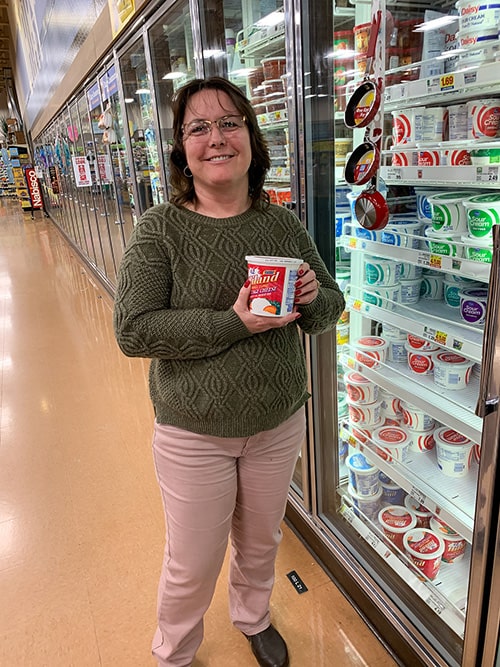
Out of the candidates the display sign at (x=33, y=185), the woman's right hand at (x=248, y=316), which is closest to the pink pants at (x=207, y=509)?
the woman's right hand at (x=248, y=316)

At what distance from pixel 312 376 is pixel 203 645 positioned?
1026 millimetres

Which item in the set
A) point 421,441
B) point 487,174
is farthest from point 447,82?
point 421,441

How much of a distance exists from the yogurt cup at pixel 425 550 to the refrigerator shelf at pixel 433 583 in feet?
0.12

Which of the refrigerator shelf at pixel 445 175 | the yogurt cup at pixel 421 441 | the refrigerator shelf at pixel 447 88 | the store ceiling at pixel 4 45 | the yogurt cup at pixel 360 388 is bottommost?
the yogurt cup at pixel 421 441

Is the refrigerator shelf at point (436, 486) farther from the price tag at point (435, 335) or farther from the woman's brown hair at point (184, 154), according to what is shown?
the woman's brown hair at point (184, 154)

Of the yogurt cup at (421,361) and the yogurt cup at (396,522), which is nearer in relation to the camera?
the yogurt cup at (421,361)

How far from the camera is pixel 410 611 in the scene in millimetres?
1599

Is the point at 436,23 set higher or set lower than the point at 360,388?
higher

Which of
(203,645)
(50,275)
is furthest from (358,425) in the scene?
(50,275)

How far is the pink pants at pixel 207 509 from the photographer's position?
130cm

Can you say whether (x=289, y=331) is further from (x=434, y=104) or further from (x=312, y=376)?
(x=434, y=104)

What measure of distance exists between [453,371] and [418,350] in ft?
0.49

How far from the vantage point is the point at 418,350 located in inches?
65.6

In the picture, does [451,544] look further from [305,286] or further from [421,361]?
[305,286]
